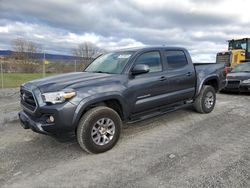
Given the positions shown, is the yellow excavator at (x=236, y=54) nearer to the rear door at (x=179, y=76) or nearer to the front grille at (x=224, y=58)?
the front grille at (x=224, y=58)

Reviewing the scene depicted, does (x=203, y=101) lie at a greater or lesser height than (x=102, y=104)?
lesser

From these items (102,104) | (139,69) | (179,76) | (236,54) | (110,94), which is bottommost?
(102,104)

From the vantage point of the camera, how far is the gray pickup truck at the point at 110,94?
4148mm

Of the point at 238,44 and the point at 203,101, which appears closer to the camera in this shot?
the point at 203,101

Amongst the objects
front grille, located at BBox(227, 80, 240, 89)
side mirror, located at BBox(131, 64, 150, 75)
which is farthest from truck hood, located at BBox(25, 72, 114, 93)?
front grille, located at BBox(227, 80, 240, 89)

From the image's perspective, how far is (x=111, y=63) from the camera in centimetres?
554

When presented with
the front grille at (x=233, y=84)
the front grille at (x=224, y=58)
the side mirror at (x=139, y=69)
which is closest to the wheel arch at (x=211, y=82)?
the side mirror at (x=139, y=69)

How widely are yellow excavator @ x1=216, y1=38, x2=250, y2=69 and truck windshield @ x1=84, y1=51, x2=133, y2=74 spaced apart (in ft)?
42.9

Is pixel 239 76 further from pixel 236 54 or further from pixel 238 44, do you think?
pixel 238 44

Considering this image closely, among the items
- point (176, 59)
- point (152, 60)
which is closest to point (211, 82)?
point (176, 59)

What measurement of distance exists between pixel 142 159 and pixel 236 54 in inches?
620

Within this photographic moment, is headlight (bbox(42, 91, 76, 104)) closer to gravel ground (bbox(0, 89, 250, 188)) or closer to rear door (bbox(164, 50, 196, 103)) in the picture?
gravel ground (bbox(0, 89, 250, 188))

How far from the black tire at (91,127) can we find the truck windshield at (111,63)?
3.08 ft

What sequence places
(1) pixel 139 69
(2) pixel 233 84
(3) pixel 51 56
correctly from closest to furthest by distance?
(1) pixel 139 69 → (2) pixel 233 84 → (3) pixel 51 56
